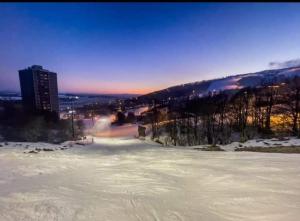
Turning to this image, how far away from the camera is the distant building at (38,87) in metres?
67.0

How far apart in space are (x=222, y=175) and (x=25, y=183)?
5551mm

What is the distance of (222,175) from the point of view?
7.20 m

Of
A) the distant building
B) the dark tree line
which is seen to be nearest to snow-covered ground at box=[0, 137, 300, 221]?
the dark tree line

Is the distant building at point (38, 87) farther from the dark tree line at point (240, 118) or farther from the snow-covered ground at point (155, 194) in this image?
the snow-covered ground at point (155, 194)

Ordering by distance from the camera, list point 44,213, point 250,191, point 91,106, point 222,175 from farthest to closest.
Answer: point 91,106
point 222,175
point 250,191
point 44,213

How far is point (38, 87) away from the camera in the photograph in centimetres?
7050

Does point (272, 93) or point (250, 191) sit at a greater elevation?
point (272, 93)

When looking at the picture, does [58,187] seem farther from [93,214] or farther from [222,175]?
[222,175]

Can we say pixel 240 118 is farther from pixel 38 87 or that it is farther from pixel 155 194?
pixel 38 87

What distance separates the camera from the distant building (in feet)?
220

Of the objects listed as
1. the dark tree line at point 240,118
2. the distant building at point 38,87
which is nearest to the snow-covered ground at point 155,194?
the dark tree line at point 240,118

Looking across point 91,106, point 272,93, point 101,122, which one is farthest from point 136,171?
point 91,106

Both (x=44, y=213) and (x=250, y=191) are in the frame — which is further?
(x=250, y=191)

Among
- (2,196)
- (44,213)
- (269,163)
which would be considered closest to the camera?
(44,213)
